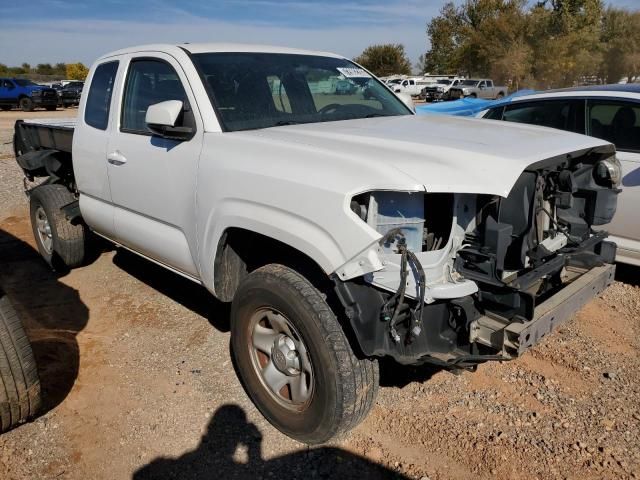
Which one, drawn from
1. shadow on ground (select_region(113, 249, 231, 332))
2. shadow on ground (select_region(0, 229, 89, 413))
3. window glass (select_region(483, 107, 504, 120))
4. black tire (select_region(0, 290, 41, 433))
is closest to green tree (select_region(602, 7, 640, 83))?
window glass (select_region(483, 107, 504, 120))

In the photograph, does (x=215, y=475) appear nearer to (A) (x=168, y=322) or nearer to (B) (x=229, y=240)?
(B) (x=229, y=240)

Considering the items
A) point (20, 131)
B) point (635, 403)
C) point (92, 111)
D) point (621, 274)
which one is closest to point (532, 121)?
point (621, 274)

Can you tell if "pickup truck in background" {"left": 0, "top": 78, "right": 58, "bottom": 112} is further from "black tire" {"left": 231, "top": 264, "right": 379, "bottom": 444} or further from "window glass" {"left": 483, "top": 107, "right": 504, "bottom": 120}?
"black tire" {"left": 231, "top": 264, "right": 379, "bottom": 444}

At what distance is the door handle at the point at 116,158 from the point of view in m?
4.07

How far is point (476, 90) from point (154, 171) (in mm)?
Result: 35491

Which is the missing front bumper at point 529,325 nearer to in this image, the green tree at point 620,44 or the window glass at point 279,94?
the window glass at point 279,94

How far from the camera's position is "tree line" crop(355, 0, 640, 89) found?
4922cm

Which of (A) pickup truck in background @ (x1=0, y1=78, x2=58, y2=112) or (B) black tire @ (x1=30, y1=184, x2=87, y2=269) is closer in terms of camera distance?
(B) black tire @ (x1=30, y1=184, x2=87, y2=269)

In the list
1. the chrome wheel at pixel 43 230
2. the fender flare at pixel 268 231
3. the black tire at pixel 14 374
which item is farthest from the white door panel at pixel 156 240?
the chrome wheel at pixel 43 230

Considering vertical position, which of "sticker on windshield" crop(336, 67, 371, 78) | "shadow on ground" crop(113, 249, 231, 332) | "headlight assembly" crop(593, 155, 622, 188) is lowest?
"shadow on ground" crop(113, 249, 231, 332)

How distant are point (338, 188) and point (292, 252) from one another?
0.69 m

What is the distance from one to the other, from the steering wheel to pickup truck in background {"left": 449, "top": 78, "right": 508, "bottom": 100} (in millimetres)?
32623

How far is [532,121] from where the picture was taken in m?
5.79

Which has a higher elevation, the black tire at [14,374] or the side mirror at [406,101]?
the side mirror at [406,101]
